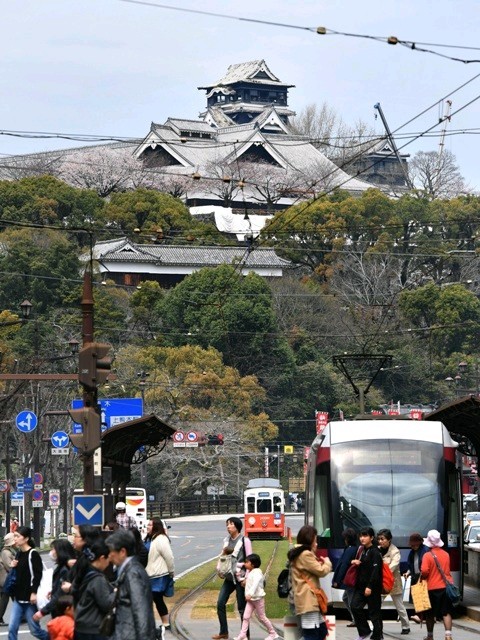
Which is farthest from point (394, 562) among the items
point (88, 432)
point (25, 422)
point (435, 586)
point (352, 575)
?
point (25, 422)

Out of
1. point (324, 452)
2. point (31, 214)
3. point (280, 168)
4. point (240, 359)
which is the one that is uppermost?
point (280, 168)

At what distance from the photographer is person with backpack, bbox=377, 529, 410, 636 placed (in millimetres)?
17859

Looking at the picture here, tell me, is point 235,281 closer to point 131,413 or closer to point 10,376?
point 131,413

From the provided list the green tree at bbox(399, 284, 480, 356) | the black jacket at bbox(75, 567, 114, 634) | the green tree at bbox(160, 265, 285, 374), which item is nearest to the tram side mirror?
the black jacket at bbox(75, 567, 114, 634)

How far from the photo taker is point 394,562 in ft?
59.2

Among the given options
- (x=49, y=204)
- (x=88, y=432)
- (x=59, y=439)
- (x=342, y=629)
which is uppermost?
(x=49, y=204)

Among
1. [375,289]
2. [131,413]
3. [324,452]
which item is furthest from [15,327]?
[324,452]

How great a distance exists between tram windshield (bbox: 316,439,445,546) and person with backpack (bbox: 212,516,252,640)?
10.9 feet

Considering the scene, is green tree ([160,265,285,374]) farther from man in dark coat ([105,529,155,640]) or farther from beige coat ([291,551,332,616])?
man in dark coat ([105,529,155,640])

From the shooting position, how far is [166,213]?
9869 cm

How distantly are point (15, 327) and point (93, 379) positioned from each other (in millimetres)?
55973

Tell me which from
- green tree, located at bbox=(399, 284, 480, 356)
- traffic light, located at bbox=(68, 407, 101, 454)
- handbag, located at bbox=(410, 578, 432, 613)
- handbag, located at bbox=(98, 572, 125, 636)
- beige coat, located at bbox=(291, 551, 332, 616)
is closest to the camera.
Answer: handbag, located at bbox=(98, 572, 125, 636)

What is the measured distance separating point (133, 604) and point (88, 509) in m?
8.60

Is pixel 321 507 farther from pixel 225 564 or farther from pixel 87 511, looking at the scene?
pixel 87 511
